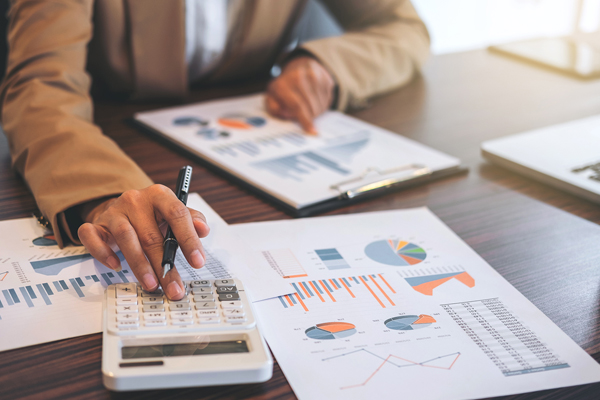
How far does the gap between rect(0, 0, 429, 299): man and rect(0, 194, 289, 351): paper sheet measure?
0.02 m

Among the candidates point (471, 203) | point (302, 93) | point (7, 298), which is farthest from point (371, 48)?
point (7, 298)

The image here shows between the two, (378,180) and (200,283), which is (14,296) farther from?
(378,180)

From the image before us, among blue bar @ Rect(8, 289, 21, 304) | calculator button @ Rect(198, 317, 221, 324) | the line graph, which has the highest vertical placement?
calculator button @ Rect(198, 317, 221, 324)

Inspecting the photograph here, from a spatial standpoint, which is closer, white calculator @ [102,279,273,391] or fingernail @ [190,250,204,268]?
white calculator @ [102,279,273,391]

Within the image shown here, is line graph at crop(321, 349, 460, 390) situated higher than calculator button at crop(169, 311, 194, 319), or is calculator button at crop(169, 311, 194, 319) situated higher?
calculator button at crop(169, 311, 194, 319)

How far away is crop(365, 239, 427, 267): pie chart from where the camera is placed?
1.87 ft

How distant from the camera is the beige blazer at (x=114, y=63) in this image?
0.65 m

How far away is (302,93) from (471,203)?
1.22 ft

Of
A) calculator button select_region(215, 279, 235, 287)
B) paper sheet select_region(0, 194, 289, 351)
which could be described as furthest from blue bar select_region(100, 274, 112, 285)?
calculator button select_region(215, 279, 235, 287)

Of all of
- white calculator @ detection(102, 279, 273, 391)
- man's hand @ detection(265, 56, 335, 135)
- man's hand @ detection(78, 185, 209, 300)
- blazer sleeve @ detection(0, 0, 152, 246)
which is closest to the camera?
white calculator @ detection(102, 279, 273, 391)

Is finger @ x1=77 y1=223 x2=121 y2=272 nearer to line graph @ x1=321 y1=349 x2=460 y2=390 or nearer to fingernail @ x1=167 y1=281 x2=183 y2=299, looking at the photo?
fingernail @ x1=167 y1=281 x2=183 y2=299

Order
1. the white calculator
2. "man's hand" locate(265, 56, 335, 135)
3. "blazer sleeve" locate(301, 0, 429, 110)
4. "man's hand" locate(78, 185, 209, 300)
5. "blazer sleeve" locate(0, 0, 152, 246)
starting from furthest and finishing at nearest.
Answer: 1. "blazer sleeve" locate(301, 0, 429, 110)
2. "man's hand" locate(265, 56, 335, 135)
3. "blazer sleeve" locate(0, 0, 152, 246)
4. "man's hand" locate(78, 185, 209, 300)
5. the white calculator

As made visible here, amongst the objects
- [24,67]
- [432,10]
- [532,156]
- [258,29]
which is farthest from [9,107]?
[432,10]

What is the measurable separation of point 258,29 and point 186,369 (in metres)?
0.90
